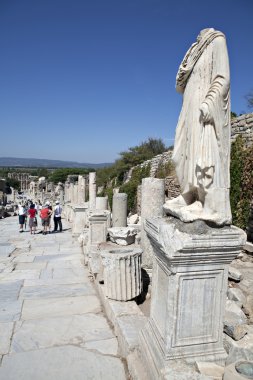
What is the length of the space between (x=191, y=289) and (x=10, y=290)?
4.33m

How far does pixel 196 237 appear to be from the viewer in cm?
232

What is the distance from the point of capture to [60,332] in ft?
13.3

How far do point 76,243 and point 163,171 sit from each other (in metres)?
A: 8.10

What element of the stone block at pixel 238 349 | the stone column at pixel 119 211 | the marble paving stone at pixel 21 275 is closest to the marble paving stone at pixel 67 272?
the marble paving stone at pixel 21 275

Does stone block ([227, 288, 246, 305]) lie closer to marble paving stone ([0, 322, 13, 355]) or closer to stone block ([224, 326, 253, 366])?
stone block ([224, 326, 253, 366])

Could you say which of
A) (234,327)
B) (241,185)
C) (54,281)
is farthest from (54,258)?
(234,327)

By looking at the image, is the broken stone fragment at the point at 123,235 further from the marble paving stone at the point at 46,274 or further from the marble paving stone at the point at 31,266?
the marble paving stone at the point at 31,266

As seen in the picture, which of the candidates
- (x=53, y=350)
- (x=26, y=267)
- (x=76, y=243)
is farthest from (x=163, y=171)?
(x=53, y=350)

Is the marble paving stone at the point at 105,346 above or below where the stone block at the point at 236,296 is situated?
below

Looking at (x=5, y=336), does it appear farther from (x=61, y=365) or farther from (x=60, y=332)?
(x=61, y=365)

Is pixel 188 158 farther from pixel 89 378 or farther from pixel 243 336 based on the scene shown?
pixel 89 378

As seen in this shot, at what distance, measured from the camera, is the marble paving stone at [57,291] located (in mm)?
5434

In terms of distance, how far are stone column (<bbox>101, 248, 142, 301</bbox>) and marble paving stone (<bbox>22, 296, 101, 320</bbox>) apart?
0.56 meters

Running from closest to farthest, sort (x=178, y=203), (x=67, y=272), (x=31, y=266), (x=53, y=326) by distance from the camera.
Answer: (x=178, y=203) < (x=53, y=326) < (x=67, y=272) < (x=31, y=266)
